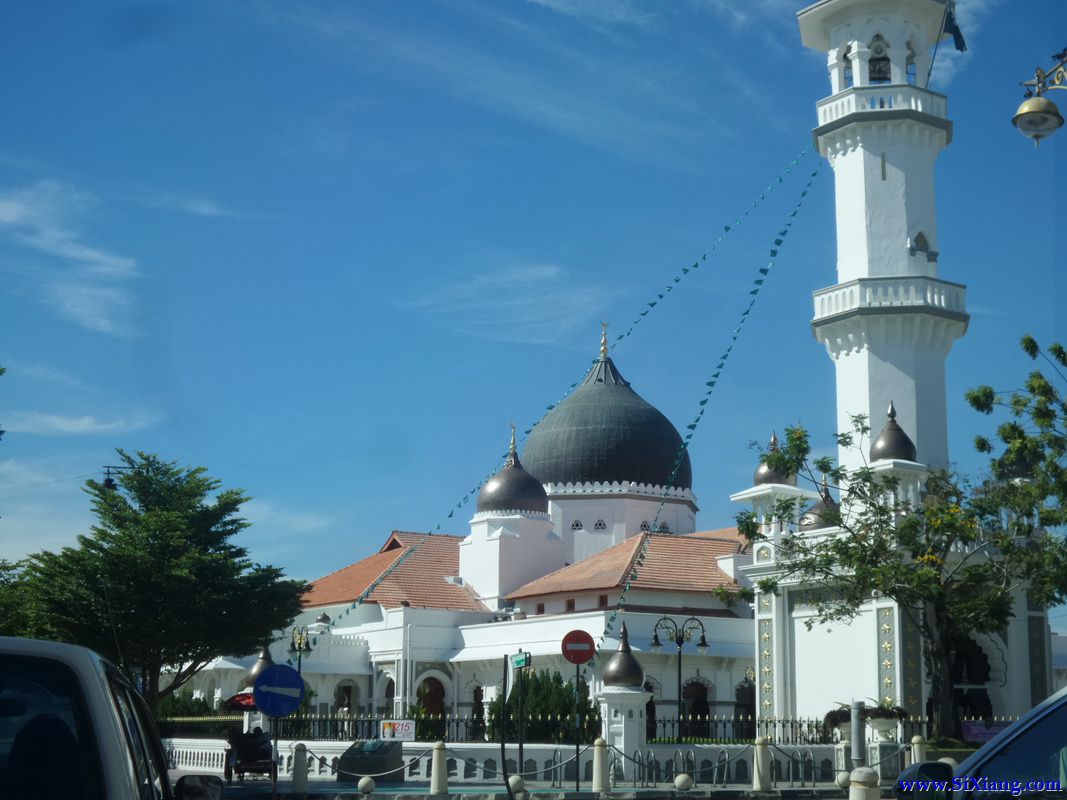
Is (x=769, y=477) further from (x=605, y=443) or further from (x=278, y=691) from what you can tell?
(x=278, y=691)

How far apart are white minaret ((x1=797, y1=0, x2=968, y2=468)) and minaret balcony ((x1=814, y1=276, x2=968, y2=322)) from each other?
0.03 meters


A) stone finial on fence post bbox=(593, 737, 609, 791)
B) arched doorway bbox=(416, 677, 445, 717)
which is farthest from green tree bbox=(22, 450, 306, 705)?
arched doorway bbox=(416, 677, 445, 717)

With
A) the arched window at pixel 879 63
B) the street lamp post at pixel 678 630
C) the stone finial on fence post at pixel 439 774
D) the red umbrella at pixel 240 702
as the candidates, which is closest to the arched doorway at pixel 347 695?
the red umbrella at pixel 240 702

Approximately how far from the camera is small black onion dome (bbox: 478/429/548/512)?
47391 millimetres

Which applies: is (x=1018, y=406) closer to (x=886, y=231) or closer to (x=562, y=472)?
(x=886, y=231)

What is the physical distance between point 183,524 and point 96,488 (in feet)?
8.80

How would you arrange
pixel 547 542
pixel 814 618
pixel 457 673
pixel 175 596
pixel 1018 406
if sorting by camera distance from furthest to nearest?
pixel 547 542 < pixel 457 673 < pixel 814 618 < pixel 175 596 < pixel 1018 406

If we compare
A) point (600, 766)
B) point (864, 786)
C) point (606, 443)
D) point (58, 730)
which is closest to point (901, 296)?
point (600, 766)

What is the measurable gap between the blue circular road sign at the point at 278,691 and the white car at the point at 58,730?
10767 millimetres

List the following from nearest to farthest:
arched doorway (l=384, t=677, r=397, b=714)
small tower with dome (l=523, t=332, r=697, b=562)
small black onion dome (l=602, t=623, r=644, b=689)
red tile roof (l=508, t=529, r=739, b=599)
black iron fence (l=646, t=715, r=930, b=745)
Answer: small black onion dome (l=602, t=623, r=644, b=689), black iron fence (l=646, t=715, r=930, b=745), red tile roof (l=508, t=529, r=739, b=599), arched doorway (l=384, t=677, r=397, b=714), small tower with dome (l=523, t=332, r=697, b=562)

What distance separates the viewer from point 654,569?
137 ft

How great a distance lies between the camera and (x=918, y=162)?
3400 centimetres

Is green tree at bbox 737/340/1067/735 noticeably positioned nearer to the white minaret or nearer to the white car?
the white minaret

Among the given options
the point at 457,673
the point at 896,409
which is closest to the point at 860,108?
the point at 896,409
